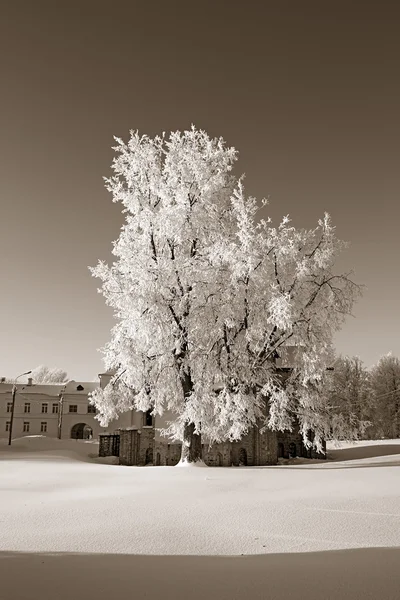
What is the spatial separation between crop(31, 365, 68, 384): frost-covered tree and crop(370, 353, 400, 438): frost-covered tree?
6916 cm

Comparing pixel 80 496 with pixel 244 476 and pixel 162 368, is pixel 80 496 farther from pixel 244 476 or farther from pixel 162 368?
pixel 162 368

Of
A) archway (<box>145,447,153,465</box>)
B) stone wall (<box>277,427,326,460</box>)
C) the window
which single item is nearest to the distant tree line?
stone wall (<box>277,427,326,460</box>)

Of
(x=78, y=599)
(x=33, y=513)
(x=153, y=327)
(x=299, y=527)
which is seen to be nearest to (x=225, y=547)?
(x=299, y=527)

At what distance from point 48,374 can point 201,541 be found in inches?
A: 4421

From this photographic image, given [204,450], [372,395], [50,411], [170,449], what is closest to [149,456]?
[170,449]

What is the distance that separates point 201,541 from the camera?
6598 mm

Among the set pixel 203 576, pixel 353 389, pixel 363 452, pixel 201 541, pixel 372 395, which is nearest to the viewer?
pixel 203 576

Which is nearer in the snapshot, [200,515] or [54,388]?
[200,515]

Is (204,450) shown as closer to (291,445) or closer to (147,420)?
(147,420)

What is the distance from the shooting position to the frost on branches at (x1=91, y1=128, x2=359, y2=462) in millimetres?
19422

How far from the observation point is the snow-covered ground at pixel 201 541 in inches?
187

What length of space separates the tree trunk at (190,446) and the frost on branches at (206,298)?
0.04 meters

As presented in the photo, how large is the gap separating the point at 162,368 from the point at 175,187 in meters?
7.80

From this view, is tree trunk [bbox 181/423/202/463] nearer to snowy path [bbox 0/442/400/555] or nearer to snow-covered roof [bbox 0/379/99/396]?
snowy path [bbox 0/442/400/555]
